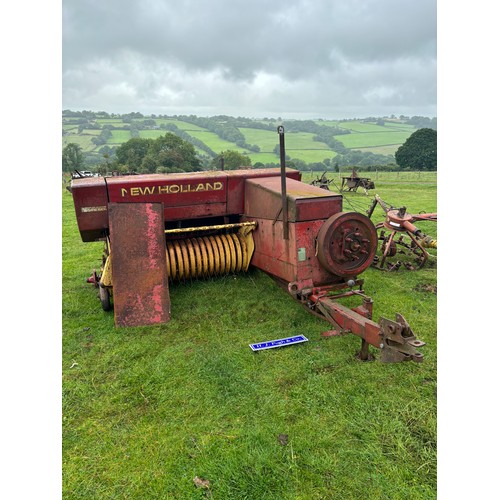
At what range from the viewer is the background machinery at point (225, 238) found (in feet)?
17.7

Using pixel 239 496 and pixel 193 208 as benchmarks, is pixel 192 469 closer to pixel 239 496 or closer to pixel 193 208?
pixel 239 496

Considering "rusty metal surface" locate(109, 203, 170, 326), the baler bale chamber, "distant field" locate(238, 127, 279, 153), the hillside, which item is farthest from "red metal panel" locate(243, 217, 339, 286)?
Answer: "distant field" locate(238, 127, 279, 153)

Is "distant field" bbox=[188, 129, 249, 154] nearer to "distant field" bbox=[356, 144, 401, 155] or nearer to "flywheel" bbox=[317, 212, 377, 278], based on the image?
"distant field" bbox=[356, 144, 401, 155]

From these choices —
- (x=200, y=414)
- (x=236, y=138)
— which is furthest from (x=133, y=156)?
(x=200, y=414)

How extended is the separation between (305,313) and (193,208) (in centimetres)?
275

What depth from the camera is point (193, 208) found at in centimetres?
700

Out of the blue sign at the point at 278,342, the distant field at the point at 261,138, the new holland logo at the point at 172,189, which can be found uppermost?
the distant field at the point at 261,138

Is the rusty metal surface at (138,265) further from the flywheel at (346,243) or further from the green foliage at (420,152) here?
the green foliage at (420,152)

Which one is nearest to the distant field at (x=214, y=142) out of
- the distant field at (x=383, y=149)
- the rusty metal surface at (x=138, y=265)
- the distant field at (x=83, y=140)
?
the distant field at (x=83, y=140)

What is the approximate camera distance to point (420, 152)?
43656 millimetres

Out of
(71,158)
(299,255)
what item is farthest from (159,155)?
(299,255)

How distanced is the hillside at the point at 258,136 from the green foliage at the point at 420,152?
17.8 feet

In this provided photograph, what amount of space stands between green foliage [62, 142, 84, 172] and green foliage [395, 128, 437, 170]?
35060 millimetres

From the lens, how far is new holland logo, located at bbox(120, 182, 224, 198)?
6.54 m
